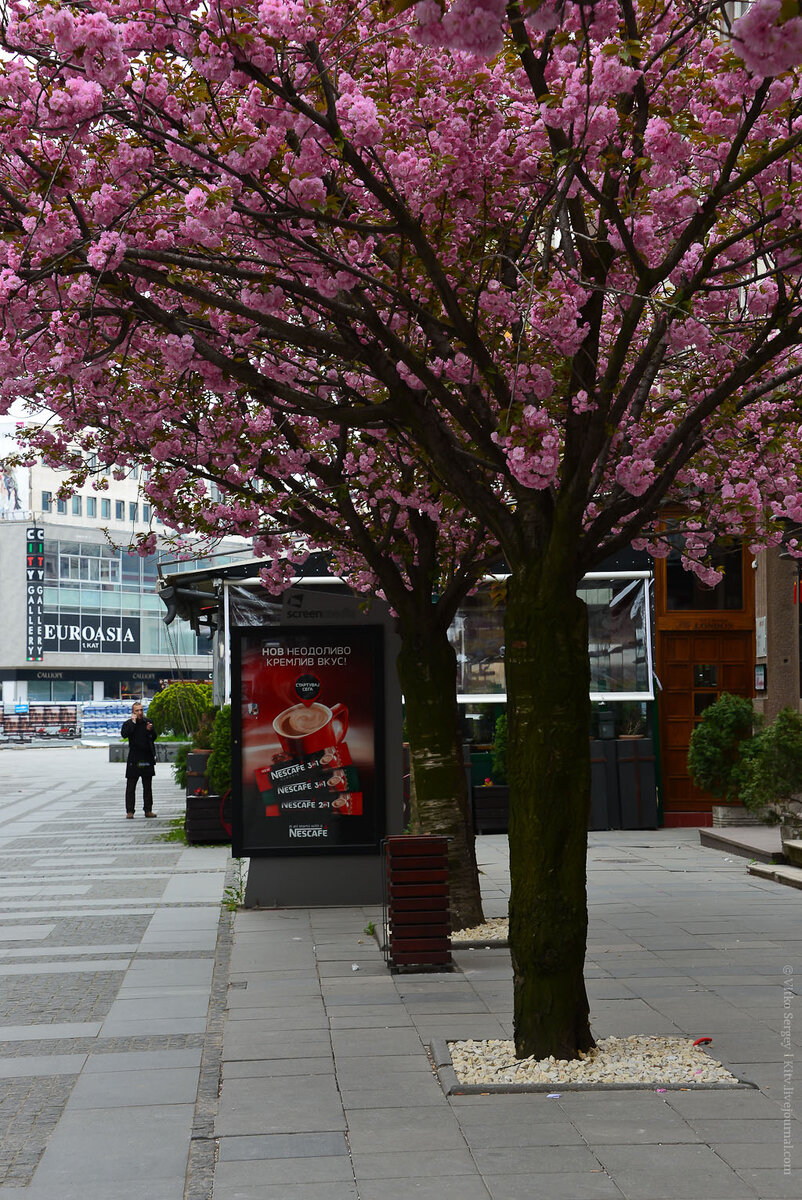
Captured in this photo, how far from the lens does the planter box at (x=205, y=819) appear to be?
19.5 m

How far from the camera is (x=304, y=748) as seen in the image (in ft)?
44.2

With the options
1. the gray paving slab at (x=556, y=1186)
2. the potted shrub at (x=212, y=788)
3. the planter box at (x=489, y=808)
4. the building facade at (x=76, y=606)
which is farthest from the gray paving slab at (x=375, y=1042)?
the building facade at (x=76, y=606)

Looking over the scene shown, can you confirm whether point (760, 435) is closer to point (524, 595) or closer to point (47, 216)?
point (524, 595)

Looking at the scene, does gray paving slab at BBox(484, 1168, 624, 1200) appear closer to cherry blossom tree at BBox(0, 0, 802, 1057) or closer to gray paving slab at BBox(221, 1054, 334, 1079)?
cherry blossom tree at BBox(0, 0, 802, 1057)

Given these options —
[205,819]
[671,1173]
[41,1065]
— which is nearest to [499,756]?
A: [205,819]

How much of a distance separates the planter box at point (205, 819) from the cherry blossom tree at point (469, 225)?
11.6m

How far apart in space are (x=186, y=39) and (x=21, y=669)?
9114cm

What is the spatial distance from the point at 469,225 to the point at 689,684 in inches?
531

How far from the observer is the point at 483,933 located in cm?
1134

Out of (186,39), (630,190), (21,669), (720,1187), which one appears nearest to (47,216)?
(186,39)

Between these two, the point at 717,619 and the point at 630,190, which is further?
the point at 717,619

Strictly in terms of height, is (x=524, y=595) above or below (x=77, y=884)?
above

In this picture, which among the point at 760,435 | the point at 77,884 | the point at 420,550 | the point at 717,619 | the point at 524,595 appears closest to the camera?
the point at 524,595

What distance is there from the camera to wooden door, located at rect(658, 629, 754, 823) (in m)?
20.9
